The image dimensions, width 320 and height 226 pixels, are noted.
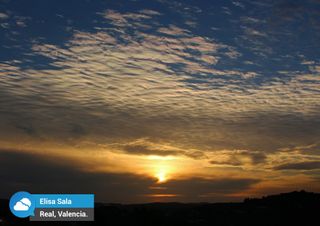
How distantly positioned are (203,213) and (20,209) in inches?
4505

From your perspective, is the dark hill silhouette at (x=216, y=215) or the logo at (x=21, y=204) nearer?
the logo at (x=21, y=204)

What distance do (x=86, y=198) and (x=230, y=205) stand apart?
435ft

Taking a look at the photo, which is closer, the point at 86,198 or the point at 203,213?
the point at 86,198

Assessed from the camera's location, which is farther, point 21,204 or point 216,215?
point 216,215

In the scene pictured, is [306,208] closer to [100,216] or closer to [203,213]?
[203,213]

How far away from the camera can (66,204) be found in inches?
3049

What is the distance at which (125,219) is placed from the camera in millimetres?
150500

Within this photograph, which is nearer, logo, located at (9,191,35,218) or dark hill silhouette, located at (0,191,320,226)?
logo, located at (9,191,35,218)

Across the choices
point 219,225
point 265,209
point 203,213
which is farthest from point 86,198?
point 265,209

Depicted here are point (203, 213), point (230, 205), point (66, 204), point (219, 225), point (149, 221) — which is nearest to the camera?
point (66, 204)

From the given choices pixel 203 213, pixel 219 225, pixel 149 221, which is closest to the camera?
pixel 149 221

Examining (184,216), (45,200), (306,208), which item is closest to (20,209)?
(45,200)

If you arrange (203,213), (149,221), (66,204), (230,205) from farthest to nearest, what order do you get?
(230,205) → (203,213) → (149,221) → (66,204)

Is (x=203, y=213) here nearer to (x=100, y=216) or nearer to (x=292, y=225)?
(x=292, y=225)
